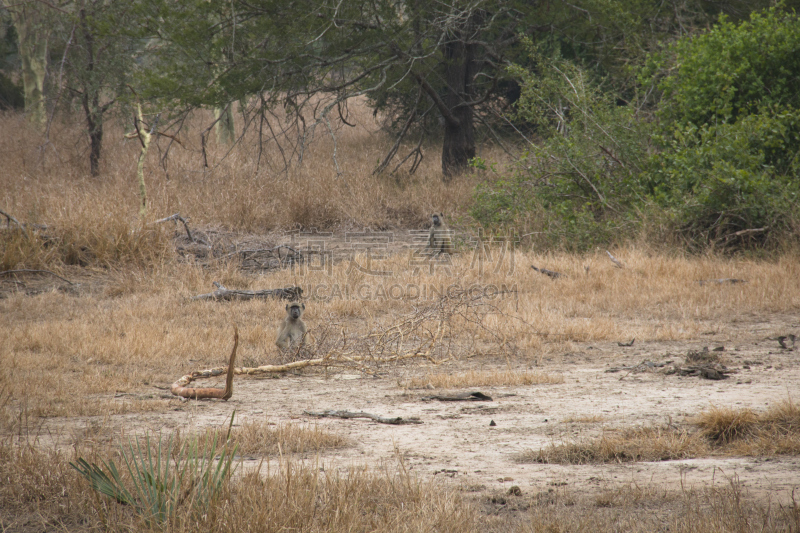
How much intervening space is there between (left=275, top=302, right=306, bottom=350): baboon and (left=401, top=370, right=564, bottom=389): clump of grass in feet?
4.83

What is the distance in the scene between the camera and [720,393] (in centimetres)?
497

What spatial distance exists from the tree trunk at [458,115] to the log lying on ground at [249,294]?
8.82 metres

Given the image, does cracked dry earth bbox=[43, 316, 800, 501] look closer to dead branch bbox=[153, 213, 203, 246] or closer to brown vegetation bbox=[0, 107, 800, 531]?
brown vegetation bbox=[0, 107, 800, 531]

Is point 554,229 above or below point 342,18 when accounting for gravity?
below

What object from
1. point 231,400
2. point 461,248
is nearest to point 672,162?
point 461,248

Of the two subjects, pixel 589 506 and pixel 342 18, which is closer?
pixel 589 506

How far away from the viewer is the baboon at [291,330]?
6.77 meters

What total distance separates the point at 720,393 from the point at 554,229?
702cm

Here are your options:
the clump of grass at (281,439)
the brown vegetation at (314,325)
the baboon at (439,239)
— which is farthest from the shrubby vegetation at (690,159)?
the clump of grass at (281,439)

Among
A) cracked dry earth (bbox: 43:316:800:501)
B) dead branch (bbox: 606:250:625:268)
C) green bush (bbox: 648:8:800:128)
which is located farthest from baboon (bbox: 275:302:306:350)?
green bush (bbox: 648:8:800:128)

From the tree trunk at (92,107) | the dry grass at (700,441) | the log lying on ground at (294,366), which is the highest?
the tree trunk at (92,107)

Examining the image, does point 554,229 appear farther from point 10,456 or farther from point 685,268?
point 10,456

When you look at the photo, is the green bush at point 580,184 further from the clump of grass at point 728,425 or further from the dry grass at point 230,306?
the clump of grass at point 728,425

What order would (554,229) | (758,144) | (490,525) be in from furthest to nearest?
(554,229) → (758,144) → (490,525)
